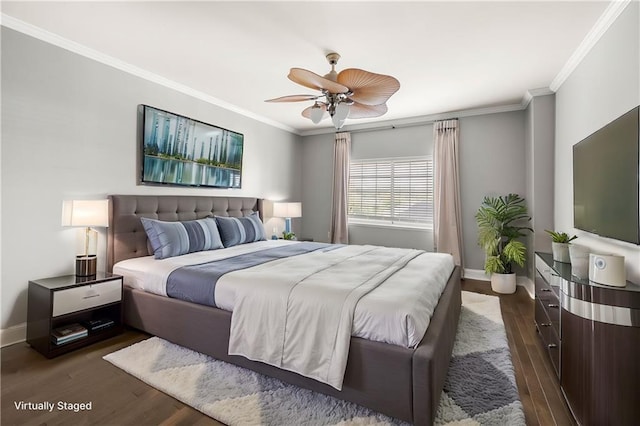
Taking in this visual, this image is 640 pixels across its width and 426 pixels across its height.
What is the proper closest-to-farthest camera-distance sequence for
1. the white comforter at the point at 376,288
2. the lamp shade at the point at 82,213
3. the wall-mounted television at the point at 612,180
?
the white comforter at the point at 376,288 < the wall-mounted television at the point at 612,180 < the lamp shade at the point at 82,213

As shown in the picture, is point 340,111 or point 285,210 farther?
point 285,210

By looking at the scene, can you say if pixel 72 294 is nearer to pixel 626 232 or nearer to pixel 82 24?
pixel 82 24

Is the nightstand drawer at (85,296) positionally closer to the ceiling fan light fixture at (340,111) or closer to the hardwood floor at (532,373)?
the ceiling fan light fixture at (340,111)

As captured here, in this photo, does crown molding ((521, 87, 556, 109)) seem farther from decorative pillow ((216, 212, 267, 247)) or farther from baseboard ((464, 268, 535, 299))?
decorative pillow ((216, 212, 267, 247))

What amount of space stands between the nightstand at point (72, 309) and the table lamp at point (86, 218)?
0.10 metres

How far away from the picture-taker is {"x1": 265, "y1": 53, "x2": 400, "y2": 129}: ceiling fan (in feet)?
7.67

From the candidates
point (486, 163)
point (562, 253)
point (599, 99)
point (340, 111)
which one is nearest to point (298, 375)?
point (340, 111)

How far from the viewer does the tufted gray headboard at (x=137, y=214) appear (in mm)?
3066

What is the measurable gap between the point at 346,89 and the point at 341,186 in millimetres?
3275

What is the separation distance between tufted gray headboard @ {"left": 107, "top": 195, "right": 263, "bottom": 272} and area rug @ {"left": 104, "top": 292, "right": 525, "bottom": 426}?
1033 mm

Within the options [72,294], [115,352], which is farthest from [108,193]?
[115,352]

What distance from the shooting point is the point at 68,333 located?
2461mm

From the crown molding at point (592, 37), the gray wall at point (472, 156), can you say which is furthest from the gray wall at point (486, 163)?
the crown molding at point (592, 37)

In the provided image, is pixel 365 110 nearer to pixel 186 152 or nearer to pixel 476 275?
pixel 186 152
